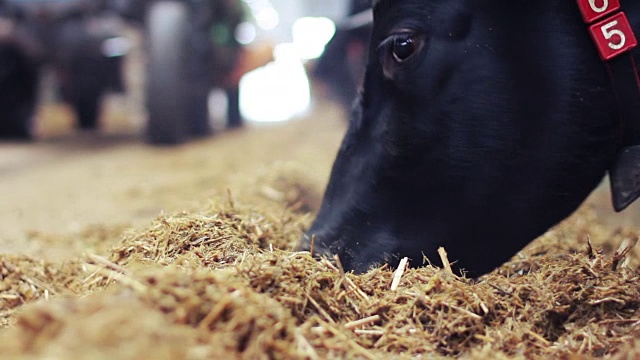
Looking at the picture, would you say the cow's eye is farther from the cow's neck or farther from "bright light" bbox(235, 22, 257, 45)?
"bright light" bbox(235, 22, 257, 45)

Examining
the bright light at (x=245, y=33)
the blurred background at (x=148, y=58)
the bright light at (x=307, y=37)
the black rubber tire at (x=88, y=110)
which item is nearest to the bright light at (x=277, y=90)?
the bright light at (x=307, y=37)

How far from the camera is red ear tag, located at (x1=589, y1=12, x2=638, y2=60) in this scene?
145 centimetres

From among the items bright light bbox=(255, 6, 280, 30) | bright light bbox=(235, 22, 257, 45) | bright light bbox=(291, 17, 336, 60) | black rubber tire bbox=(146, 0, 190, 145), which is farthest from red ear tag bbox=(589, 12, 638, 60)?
bright light bbox=(255, 6, 280, 30)

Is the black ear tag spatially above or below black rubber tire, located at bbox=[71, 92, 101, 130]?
above

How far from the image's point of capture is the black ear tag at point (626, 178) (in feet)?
4.90

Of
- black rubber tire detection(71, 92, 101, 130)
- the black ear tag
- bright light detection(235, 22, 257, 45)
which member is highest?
the black ear tag

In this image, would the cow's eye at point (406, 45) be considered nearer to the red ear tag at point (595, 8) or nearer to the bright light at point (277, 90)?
the red ear tag at point (595, 8)

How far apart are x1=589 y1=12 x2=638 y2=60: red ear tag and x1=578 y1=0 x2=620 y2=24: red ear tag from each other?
0.04 ft

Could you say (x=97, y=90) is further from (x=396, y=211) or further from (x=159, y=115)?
(x=396, y=211)

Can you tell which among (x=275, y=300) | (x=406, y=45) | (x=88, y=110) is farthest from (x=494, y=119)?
(x=88, y=110)

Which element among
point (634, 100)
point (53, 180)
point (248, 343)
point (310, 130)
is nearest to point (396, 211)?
point (634, 100)

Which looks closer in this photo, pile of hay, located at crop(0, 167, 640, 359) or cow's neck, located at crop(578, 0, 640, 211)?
pile of hay, located at crop(0, 167, 640, 359)

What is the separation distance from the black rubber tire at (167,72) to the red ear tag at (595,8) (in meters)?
4.23

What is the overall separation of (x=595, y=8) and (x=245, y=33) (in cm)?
619
